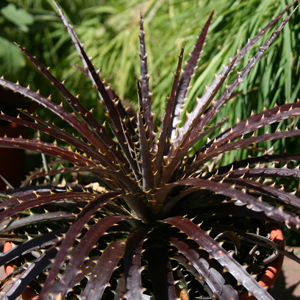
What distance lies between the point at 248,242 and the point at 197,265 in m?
0.20

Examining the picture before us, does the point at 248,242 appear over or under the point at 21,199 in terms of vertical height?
under

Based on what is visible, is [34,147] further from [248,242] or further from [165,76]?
[165,76]

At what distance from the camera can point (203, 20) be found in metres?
1.28

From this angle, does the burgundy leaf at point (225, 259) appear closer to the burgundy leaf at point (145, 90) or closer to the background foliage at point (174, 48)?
the burgundy leaf at point (145, 90)

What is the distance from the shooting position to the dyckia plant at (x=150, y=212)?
0.51 meters

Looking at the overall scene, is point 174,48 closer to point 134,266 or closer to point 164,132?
point 164,132

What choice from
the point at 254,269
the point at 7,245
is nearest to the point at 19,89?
the point at 7,245

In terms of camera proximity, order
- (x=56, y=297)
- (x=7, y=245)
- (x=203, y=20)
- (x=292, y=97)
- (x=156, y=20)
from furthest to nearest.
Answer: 1. (x=156, y=20)
2. (x=203, y=20)
3. (x=292, y=97)
4. (x=7, y=245)
5. (x=56, y=297)

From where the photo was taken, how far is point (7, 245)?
0.71 metres

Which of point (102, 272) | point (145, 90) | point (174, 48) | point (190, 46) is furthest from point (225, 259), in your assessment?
point (174, 48)

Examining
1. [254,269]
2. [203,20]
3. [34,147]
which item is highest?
[203,20]

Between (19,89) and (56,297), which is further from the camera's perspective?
(19,89)

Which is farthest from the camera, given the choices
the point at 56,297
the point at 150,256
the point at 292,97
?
the point at 292,97

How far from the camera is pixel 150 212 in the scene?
0.65 m
